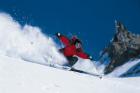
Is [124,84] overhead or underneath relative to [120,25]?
underneath

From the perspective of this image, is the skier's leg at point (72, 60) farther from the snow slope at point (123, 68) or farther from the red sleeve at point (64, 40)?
the snow slope at point (123, 68)

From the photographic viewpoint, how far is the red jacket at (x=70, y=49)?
19359mm

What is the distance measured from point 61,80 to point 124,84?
11.0 ft

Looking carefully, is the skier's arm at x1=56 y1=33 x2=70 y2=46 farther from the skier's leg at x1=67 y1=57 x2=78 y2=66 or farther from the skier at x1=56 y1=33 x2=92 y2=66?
the skier's leg at x1=67 y1=57 x2=78 y2=66

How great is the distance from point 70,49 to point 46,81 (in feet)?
23.8

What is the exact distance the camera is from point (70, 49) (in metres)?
19.4

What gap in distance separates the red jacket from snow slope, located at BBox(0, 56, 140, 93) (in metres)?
4.62

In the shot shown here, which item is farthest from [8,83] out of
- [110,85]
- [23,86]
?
[110,85]

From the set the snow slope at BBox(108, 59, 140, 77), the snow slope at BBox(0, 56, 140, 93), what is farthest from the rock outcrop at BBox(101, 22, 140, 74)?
the snow slope at BBox(0, 56, 140, 93)

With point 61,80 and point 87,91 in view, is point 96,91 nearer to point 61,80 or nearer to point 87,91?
point 87,91

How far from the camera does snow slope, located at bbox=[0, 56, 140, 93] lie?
36.5ft

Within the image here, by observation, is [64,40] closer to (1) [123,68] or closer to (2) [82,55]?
(2) [82,55]

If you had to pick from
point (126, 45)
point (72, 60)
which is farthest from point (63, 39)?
point (126, 45)

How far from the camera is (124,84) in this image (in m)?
15.0
